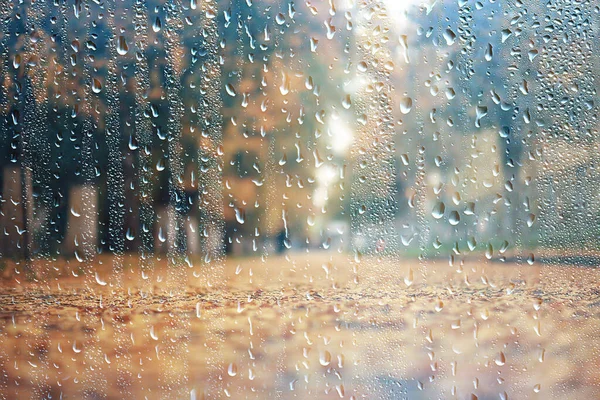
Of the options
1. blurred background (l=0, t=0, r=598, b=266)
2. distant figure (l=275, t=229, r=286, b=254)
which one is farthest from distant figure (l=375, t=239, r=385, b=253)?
distant figure (l=275, t=229, r=286, b=254)

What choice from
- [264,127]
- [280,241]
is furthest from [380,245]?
[264,127]

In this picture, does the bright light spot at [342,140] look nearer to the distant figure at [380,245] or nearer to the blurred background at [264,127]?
the blurred background at [264,127]

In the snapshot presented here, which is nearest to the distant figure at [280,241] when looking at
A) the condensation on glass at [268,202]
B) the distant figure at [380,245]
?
the condensation on glass at [268,202]

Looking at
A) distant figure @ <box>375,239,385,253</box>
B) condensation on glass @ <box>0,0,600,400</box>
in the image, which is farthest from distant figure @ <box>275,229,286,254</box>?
distant figure @ <box>375,239,385,253</box>

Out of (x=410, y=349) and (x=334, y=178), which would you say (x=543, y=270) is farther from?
(x=334, y=178)

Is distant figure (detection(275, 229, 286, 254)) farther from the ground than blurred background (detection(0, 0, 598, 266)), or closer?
closer

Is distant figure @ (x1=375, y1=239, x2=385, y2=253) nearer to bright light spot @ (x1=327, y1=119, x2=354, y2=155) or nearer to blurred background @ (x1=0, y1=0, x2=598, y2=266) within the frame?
blurred background @ (x1=0, y1=0, x2=598, y2=266)

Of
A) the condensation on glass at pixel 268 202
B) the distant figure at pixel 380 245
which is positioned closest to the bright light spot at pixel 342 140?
the condensation on glass at pixel 268 202

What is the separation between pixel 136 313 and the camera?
101 cm

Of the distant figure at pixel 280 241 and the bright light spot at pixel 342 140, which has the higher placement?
the bright light spot at pixel 342 140

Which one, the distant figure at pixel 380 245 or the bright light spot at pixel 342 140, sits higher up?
the bright light spot at pixel 342 140

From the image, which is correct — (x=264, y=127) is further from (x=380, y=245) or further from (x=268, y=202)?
(x=380, y=245)

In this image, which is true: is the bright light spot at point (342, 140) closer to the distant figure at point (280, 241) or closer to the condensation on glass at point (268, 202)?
the condensation on glass at point (268, 202)

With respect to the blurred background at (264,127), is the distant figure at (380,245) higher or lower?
lower
